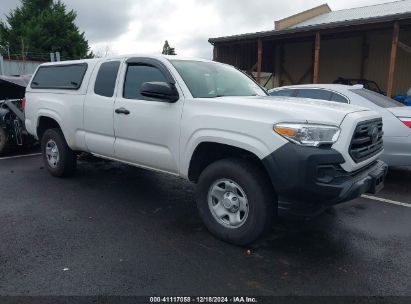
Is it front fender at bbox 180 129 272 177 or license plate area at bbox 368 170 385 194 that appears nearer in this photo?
front fender at bbox 180 129 272 177

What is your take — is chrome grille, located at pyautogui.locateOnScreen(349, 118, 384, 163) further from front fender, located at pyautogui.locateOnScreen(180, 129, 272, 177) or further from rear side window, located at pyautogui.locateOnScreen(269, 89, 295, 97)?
rear side window, located at pyautogui.locateOnScreen(269, 89, 295, 97)

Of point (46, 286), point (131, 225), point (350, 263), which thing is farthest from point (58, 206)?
point (350, 263)

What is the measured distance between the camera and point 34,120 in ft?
20.6

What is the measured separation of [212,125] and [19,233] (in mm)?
2352

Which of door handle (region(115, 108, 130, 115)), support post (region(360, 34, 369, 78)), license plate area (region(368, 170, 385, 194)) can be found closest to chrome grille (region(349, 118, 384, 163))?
license plate area (region(368, 170, 385, 194))

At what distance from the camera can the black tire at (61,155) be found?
589 cm

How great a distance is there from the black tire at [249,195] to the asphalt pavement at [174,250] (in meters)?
0.14

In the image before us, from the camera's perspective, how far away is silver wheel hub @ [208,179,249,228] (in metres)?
3.71

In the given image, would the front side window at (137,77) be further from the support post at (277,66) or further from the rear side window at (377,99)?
the support post at (277,66)

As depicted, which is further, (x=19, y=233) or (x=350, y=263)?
(x=19, y=233)

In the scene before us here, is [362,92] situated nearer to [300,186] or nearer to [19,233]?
[300,186]

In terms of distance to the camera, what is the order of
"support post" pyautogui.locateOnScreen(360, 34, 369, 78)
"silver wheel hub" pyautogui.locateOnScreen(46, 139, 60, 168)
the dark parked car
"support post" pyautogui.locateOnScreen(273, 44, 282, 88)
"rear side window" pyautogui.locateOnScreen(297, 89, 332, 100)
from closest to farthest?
"silver wheel hub" pyautogui.locateOnScreen(46, 139, 60, 168) < "rear side window" pyautogui.locateOnScreen(297, 89, 332, 100) < the dark parked car < "support post" pyautogui.locateOnScreen(360, 34, 369, 78) < "support post" pyautogui.locateOnScreen(273, 44, 282, 88)

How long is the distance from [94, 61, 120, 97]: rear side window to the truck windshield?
3.15ft

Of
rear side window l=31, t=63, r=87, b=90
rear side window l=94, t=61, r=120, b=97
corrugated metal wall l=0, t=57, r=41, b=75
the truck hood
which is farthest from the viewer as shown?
corrugated metal wall l=0, t=57, r=41, b=75
